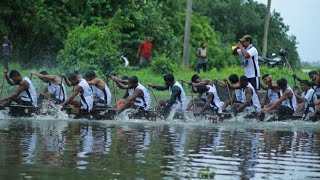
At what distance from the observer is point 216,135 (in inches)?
642

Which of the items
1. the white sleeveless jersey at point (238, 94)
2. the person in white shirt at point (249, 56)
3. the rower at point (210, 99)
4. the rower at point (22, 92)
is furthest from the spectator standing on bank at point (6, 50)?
the person in white shirt at point (249, 56)

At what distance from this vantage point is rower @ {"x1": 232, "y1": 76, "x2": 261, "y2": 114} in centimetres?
2016

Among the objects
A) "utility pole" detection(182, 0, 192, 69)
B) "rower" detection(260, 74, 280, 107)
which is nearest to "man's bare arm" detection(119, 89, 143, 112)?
"rower" detection(260, 74, 280, 107)

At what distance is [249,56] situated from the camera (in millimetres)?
19672

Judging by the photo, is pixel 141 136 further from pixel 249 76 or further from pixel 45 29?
pixel 45 29

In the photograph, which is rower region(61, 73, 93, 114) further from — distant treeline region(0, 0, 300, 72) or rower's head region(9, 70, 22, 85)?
distant treeline region(0, 0, 300, 72)

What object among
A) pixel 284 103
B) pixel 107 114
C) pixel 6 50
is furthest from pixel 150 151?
pixel 6 50

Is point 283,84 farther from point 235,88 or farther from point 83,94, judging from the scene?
point 83,94

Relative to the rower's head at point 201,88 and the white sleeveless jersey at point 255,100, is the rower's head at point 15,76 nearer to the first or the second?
the rower's head at point 201,88

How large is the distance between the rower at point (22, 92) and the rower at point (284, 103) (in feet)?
18.6

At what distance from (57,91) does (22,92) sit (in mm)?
1413

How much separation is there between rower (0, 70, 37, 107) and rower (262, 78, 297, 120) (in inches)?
223

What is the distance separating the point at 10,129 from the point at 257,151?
17.1ft

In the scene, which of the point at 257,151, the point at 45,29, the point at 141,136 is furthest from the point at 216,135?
the point at 45,29
